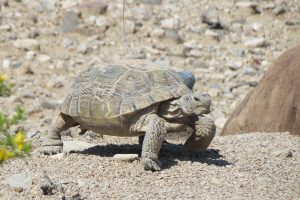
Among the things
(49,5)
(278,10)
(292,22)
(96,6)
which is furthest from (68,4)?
(292,22)

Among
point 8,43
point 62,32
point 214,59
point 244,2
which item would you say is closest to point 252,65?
point 214,59

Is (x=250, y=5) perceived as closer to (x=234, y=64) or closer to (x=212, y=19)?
(x=212, y=19)

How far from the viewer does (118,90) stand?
700 centimetres

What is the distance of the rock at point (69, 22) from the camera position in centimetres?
1465

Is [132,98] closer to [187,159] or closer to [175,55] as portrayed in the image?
[187,159]

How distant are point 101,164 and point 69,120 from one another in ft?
2.81

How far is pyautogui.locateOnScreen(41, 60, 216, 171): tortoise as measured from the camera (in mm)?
6828

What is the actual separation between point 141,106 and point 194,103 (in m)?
0.50

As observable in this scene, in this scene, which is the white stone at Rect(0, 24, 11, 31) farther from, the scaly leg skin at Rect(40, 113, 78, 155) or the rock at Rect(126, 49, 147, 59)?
the scaly leg skin at Rect(40, 113, 78, 155)

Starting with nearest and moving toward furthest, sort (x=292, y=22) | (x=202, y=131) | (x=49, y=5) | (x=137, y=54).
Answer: (x=202, y=131), (x=137, y=54), (x=49, y=5), (x=292, y=22)

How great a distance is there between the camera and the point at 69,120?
24.6ft

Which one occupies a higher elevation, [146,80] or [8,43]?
[146,80]

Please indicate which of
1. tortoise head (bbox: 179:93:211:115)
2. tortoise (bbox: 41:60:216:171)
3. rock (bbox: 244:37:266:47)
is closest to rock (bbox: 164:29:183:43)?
rock (bbox: 244:37:266:47)

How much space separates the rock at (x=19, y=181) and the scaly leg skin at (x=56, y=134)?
0.99 metres
